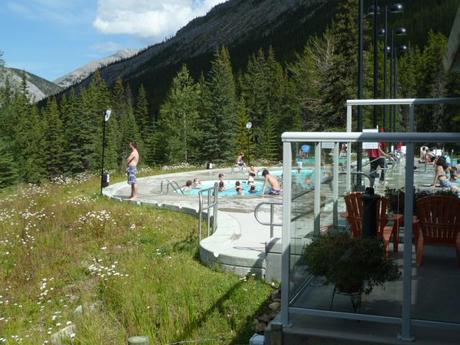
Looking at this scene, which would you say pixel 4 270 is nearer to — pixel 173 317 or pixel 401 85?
pixel 173 317

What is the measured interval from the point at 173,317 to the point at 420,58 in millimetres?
63964

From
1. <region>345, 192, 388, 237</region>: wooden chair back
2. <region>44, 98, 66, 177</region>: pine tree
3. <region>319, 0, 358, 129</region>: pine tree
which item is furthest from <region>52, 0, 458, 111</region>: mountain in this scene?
<region>345, 192, 388, 237</region>: wooden chair back

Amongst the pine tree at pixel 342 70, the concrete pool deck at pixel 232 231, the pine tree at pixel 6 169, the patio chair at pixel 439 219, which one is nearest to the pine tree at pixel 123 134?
the pine tree at pixel 6 169

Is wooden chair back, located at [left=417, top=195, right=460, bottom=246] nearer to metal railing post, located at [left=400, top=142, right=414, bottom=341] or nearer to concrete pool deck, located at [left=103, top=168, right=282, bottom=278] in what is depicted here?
concrete pool deck, located at [left=103, top=168, right=282, bottom=278]

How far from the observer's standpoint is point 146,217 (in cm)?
1375

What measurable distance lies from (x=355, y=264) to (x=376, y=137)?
119 cm

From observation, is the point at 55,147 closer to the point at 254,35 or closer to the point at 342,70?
the point at 342,70

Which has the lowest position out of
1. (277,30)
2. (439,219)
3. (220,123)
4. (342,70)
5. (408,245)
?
(439,219)

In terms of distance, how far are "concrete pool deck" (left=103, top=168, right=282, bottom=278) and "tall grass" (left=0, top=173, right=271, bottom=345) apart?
252 mm

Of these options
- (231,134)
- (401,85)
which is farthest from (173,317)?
(401,85)

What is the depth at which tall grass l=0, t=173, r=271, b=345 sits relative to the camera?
24.1 feet

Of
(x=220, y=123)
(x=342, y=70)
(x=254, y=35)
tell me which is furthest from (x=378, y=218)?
(x=254, y=35)

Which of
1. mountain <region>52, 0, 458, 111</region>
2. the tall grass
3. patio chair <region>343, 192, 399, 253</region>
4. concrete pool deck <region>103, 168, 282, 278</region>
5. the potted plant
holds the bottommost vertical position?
the tall grass

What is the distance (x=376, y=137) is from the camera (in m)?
4.61
